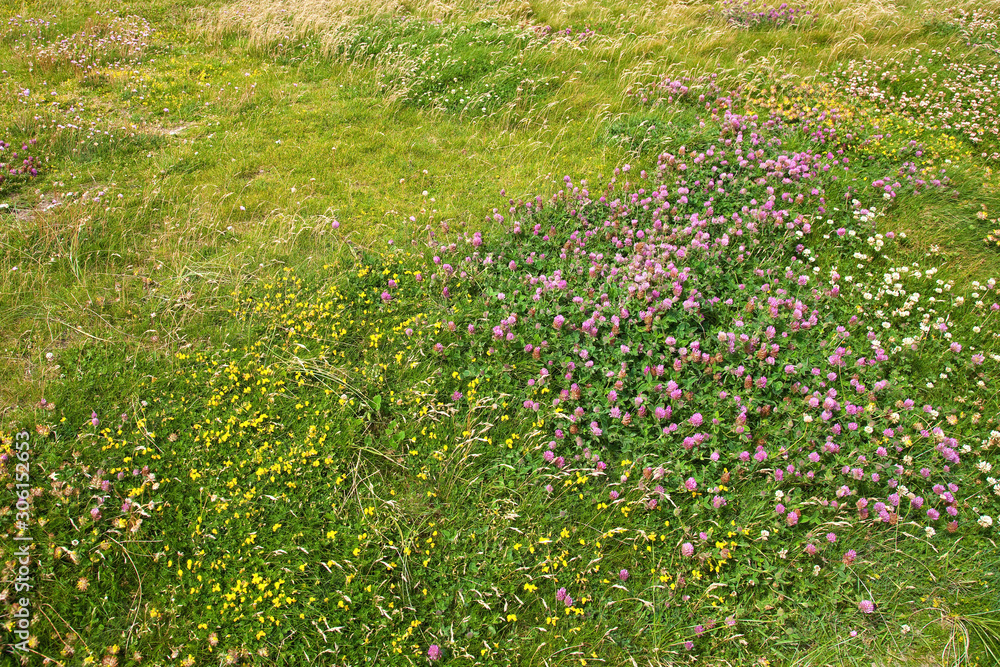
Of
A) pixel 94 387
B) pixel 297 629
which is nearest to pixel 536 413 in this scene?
A: pixel 297 629

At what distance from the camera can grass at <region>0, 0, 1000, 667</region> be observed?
12.8ft

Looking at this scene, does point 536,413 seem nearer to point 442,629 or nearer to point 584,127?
point 442,629

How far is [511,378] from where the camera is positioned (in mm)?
5195

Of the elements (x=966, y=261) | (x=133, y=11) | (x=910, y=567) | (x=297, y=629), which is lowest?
(x=910, y=567)

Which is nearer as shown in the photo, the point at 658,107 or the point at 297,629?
the point at 297,629

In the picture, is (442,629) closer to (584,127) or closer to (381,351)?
(381,351)

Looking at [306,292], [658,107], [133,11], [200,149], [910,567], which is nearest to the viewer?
[910,567]

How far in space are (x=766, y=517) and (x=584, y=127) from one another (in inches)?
245

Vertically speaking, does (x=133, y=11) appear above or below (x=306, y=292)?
above

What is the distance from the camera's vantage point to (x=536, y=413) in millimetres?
4949

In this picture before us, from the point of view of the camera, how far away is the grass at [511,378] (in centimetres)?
391

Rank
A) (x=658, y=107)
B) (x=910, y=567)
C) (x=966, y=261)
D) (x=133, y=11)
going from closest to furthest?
(x=910, y=567)
(x=966, y=261)
(x=658, y=107)
(x=133, y=11)

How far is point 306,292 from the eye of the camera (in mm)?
5922

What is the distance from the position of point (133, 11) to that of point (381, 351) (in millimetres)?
12430
